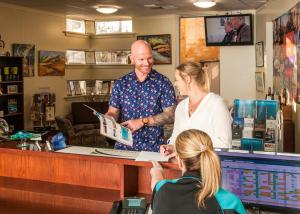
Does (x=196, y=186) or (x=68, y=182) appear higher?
(x=196, y=186)

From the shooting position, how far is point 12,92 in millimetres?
8320

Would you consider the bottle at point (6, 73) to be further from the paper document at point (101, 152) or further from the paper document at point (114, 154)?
the paper document at point (114, 154)

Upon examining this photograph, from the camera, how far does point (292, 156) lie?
1.88m

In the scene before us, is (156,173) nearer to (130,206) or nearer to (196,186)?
(130,206)

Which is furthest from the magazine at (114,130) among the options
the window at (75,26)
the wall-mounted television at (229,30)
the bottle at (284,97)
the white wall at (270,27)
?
the window at (75,26)

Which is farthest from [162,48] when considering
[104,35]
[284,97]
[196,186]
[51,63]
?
[196,186]

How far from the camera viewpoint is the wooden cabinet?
8180 mm

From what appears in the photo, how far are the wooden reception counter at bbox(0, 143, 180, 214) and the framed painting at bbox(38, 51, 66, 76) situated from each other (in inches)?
259

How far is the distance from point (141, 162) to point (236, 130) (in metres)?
2.54

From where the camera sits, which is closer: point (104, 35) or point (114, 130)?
point (114, 130)

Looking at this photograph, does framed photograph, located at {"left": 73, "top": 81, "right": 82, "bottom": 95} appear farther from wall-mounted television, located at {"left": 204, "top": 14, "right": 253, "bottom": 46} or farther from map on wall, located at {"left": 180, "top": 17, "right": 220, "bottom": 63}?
wall-mounted television, located at {"left": 204, "top": 14, "right": 253, "bottom": 46}

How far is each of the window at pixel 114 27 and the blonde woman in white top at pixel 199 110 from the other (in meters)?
8.46

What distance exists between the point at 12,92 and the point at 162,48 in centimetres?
384

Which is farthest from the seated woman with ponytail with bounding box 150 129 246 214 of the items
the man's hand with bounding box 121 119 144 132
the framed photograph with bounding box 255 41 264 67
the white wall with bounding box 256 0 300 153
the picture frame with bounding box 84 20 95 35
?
the picture frame with bounding box 84 20 95 35
